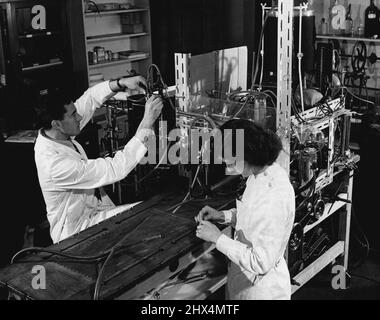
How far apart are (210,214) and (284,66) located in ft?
2.22

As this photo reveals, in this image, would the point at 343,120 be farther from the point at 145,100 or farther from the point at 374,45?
the point at 374,45

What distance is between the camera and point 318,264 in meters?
2.80

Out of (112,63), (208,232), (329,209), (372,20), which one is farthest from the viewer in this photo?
(112,63)

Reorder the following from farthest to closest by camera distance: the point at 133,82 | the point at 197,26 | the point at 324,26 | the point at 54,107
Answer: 1. the point at 197,26
2. the point at 324,26
3. the point at 133,82
4. the point at 54,107

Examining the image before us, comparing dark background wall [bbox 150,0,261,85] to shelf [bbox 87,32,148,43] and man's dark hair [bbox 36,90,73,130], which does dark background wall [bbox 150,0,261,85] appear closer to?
shelf [bbox 87,32,148,43]

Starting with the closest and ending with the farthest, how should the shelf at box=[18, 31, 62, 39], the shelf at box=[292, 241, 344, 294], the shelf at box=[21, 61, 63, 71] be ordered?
the shelf at box=[292, 241, 344, 294] < the shelf at box=[18, 31, 62, 39] < the shelf at box=[21, 61, 63, 71]

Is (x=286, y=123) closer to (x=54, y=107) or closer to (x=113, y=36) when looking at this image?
(x=54, y=107)

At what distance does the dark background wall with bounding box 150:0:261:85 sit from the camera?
217 inches

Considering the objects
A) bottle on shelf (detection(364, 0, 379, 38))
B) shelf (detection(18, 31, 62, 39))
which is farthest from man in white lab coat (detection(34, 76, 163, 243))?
bottle on shelf (detection(364, 0, 379, 38))

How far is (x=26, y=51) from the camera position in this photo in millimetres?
4566

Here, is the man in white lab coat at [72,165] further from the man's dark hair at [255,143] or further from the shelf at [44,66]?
the shelf at [44,66]

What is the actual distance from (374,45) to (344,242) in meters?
2.47

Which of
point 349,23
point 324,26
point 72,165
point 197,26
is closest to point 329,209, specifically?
point 72,165

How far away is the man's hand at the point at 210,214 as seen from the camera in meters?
2.09
